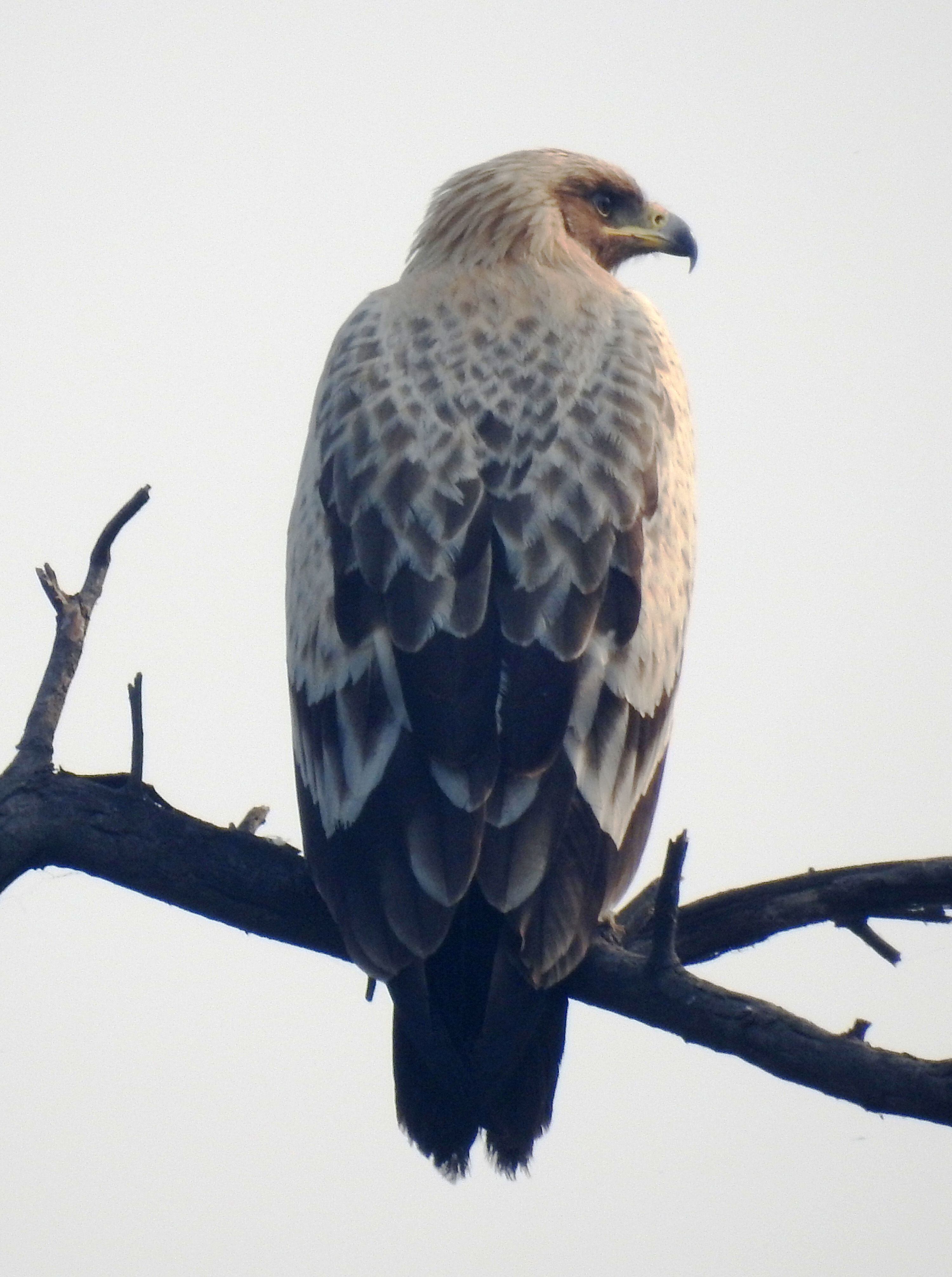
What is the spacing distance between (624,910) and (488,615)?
3.06 ft

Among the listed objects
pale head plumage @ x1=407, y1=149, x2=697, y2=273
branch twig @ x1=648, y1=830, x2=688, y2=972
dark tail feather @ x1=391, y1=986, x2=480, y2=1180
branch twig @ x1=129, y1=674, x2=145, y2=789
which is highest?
pale head plumage @ x1=407, y1=149, x2=697, y2=273

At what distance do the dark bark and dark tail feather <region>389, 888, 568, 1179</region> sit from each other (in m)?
0.21

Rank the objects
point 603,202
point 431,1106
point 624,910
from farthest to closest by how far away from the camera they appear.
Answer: point 603,202
point 624,910
point 431,1106

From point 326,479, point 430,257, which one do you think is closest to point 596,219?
point 430,257

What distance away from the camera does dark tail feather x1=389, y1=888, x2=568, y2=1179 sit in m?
4.27

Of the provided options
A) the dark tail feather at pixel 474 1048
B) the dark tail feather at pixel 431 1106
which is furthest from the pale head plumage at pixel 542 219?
the dark tail feather at pixel 431 1106

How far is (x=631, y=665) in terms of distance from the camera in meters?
5.02

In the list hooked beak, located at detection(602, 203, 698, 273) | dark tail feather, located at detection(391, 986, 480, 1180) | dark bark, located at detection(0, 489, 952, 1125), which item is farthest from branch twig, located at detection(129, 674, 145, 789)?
hooked beak, located at detection(602, 203, 698, 273)

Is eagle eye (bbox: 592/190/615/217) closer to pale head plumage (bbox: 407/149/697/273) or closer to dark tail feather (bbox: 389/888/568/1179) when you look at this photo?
pale head plumage (bbox: 407/149/697/273)

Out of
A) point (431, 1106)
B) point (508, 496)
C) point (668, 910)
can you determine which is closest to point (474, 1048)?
point (431, 1106)

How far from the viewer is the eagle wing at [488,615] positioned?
4.41 metres

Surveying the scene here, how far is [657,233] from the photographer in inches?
307

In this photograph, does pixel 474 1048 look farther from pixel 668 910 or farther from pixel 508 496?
pixel 508 496

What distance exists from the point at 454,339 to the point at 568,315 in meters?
0.47
